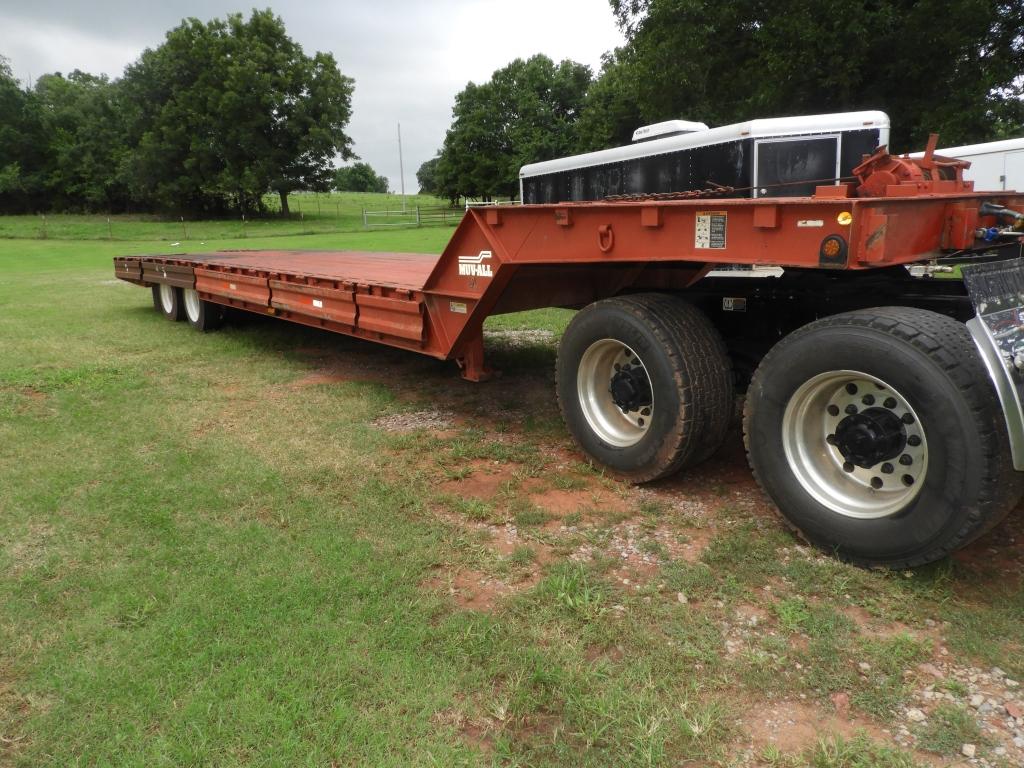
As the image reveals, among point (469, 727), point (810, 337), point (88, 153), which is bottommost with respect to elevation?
point (469, 727)

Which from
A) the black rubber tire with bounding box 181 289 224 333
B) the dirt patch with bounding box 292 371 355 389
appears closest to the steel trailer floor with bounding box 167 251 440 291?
the black rubber tire with bounding box 181 289 224 333

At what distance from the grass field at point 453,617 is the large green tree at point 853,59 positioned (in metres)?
16.1

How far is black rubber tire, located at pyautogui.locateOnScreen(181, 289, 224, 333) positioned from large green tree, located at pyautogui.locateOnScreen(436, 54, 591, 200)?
50033 millimetres

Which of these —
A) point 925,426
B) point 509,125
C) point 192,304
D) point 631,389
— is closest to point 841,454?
point 925,426

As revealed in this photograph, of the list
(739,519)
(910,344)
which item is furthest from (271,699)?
(910,344)

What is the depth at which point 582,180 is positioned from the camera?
12688 mm

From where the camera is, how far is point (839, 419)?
3.17 metres

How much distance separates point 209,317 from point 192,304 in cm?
52

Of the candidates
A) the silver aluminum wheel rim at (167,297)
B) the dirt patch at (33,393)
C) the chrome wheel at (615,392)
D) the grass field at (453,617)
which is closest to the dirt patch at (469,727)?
the grass field at (453,617)

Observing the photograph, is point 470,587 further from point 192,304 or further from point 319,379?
point 192,304

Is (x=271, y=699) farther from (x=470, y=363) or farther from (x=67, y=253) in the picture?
(x=67, y=253)

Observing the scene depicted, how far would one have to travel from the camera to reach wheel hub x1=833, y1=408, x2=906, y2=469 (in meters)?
2.94

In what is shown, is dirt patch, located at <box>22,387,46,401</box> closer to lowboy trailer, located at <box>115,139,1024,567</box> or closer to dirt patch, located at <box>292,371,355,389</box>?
dirt patch, located at <box>292,371,355,389</box>

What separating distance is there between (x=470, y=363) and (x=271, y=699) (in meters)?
3.17
